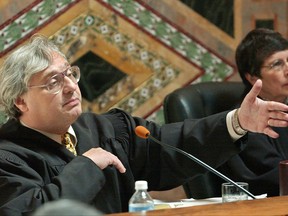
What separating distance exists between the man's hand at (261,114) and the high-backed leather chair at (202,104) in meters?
0.70

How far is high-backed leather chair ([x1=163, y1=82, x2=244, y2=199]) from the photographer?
2.80 metres

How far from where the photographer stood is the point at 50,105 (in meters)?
2.12

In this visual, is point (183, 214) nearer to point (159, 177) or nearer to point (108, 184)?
point (108, 184)

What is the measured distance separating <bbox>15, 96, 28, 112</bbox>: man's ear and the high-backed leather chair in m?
0.89

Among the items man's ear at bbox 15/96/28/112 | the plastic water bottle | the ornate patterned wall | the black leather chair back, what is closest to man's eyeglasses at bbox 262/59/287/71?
the black leather chair back

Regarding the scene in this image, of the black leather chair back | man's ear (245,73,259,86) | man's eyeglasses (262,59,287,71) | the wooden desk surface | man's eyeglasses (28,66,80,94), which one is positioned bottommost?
the wooden desk surface

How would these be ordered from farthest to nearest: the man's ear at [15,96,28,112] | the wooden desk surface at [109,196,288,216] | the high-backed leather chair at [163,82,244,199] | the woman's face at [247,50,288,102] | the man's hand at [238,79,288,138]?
the woman's face at [247,50,288,102] < the high-backed leather chair at [163,82,244,199] < the man's ear at [15,96,28,112] < the man's hand at [238,79,288,138] < the wooden desk surface at [109,196,288,216]

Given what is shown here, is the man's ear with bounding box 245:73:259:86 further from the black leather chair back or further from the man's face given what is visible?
the man's face

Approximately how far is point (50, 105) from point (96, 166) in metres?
0.28

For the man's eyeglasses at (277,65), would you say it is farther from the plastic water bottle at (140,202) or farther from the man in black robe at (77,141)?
the plastic water bottle at (140,202)

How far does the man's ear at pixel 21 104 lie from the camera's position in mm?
2164

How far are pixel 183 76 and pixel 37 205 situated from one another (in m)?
1.90

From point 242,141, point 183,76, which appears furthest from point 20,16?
point 242,141

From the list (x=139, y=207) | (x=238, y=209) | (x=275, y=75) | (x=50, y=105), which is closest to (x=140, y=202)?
(x=139, y=207)
